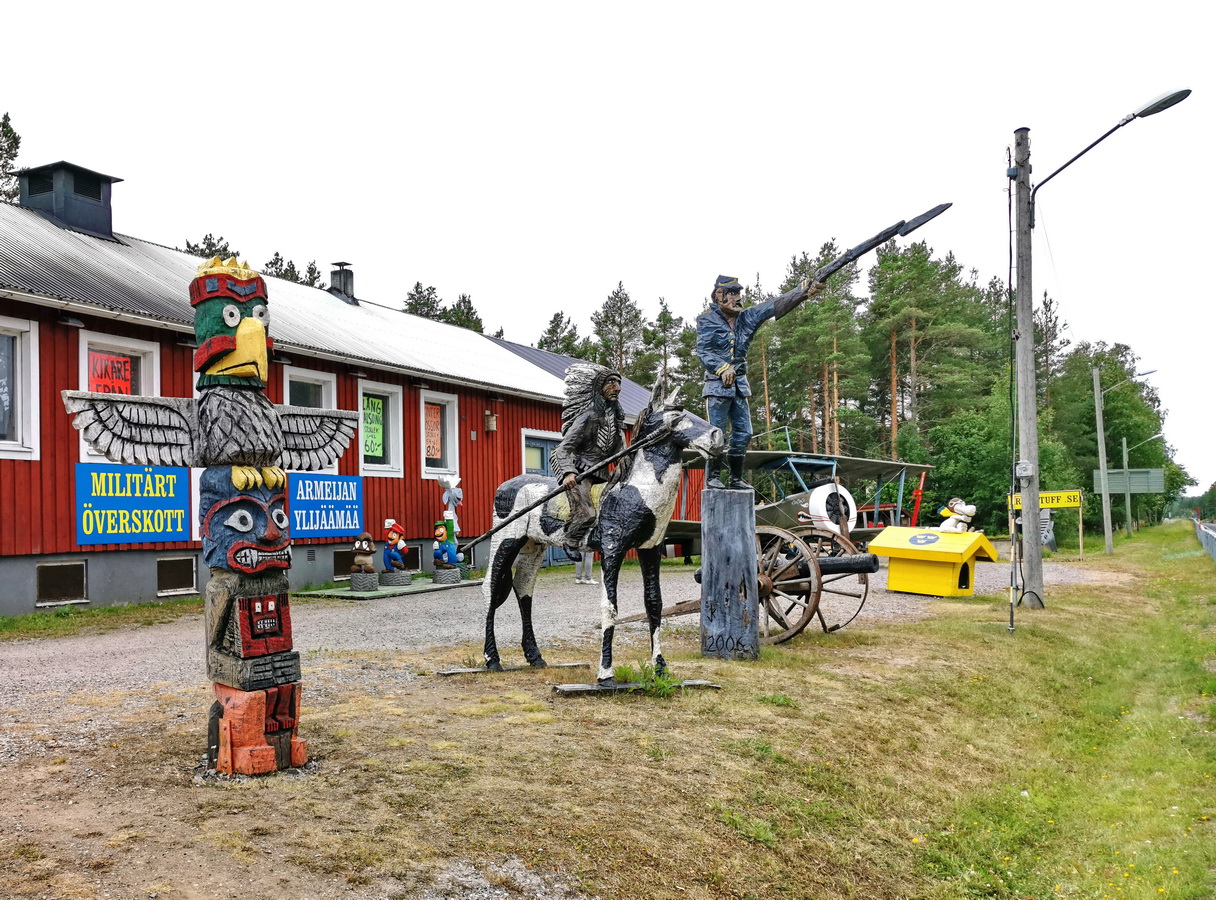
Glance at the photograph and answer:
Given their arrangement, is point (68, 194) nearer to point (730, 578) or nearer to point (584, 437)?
point (584, 437)

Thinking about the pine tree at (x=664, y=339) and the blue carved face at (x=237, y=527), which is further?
the pine tree at (x=664, y=339)

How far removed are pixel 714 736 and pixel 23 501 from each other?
10.2 meters

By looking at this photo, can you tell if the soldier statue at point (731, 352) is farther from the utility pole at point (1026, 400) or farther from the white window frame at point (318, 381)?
the white window frame at point (318, 381)

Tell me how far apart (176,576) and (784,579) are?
9266mm

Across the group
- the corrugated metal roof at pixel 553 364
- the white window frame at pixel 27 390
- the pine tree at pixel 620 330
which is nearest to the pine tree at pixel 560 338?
the pine tree at pixel 620 330

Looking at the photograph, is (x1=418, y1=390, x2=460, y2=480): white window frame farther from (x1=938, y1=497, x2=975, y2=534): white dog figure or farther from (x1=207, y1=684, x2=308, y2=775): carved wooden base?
(x1=207, y1=684, x2=308, y2=775): carved wooden base

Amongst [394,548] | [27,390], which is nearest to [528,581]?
[27,390]

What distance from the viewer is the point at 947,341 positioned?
4131 cm

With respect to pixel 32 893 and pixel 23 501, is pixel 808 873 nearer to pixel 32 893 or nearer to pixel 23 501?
pixel 32 893

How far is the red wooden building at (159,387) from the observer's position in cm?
1191

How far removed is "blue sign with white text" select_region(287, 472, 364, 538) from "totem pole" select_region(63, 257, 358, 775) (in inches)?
418

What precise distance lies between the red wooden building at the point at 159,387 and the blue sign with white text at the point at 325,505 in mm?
221

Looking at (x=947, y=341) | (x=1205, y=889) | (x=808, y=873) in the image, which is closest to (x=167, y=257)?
(x=808, y=873)

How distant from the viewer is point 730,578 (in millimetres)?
8656
